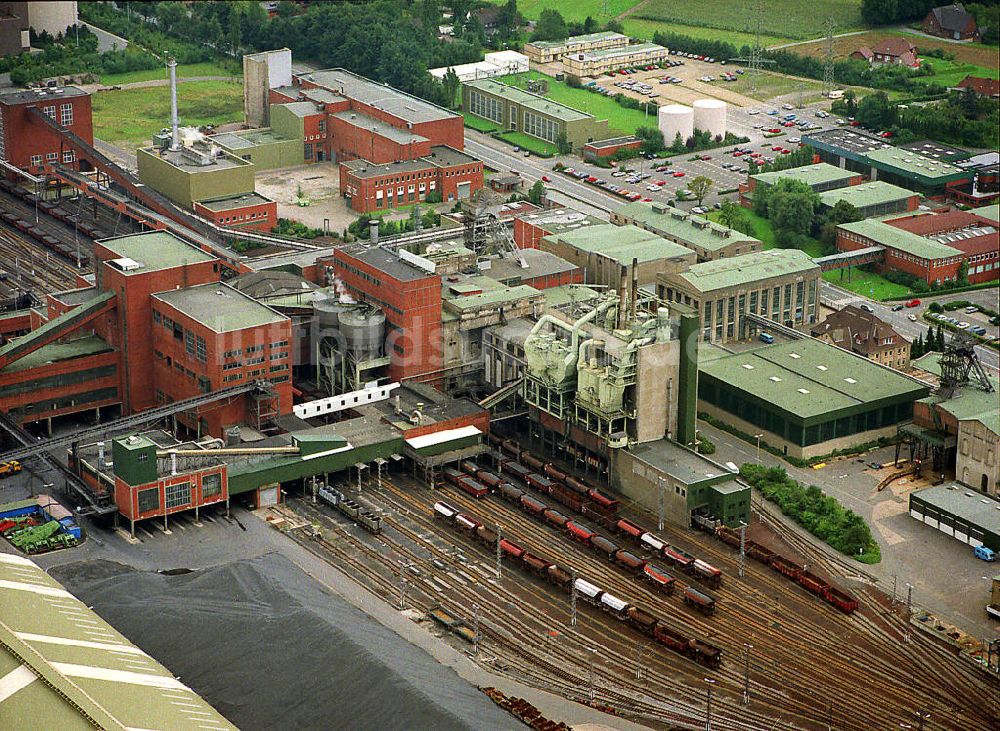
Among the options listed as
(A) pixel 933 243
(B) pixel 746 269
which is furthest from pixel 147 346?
(A) pixel 933 243

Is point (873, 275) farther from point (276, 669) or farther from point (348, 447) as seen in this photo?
point (276, 669)

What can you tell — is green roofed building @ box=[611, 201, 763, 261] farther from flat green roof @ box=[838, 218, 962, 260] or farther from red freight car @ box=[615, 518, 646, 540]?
red freight car @ box=[615, 518, 646, 540]

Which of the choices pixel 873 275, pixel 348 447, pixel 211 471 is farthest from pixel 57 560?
pixel 873 275

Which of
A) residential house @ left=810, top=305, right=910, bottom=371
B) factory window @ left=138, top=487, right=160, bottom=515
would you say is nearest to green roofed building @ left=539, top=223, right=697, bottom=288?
residential house @ left=810, top=305, right=910, bottom=371

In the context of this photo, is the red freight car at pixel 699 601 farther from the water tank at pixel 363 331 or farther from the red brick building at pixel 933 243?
the red brick building at pixel 933 243

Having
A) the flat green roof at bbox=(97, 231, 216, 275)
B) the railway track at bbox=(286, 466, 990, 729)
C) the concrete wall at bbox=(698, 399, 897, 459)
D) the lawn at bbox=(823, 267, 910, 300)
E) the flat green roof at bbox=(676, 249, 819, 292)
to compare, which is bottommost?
the railway track at bbox=(286, 466, 990, 729)

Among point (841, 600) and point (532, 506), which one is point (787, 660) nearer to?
point (841, 600)

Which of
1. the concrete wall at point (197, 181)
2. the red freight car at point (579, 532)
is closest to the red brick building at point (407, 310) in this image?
the red freight car at point (579, 532)
